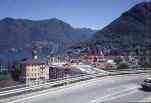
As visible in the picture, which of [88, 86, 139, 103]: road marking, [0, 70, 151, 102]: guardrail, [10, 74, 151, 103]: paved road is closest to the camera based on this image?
[0, 70, 151, 102]: guardrail

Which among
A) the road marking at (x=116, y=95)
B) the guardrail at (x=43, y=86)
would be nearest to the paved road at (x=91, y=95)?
the road marking at (x=116, y=95)

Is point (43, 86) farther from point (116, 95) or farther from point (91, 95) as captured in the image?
point (116, 95)

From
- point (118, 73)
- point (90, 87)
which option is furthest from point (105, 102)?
point (118, 73)

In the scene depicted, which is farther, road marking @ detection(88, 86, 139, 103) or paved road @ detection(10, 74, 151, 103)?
road marking @ detection(88, 86, 139, 103)

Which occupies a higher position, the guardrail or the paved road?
the guardrail

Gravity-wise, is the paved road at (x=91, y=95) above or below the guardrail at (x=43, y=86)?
below

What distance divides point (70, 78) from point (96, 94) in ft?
20.3

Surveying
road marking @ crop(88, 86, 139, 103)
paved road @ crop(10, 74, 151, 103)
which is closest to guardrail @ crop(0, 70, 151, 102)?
paved road @ crop(10, 74, 151, 103)

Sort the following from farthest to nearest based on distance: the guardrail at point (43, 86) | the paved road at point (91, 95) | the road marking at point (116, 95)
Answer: the road marking at point (116, 95) → the paved road at point (91, 95) → the guardrail at point (43, 86)

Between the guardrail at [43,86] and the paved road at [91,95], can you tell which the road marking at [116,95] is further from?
the guardrail at [43,86]

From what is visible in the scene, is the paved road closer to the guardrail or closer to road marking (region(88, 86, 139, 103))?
road marking (region(88, 86, 139, 103))

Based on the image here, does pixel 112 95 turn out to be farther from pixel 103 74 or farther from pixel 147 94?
pixel 103 74

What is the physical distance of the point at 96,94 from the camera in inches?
928

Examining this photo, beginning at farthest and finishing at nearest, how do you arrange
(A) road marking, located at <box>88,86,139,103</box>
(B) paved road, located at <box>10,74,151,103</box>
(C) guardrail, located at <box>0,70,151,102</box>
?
(A) road marking, located at <box>88,86,139,103</box> < (B) paved road, located at <box>10,74,151,103</box> < (C) guardrail, located at <box>0,70,151,102</box>
